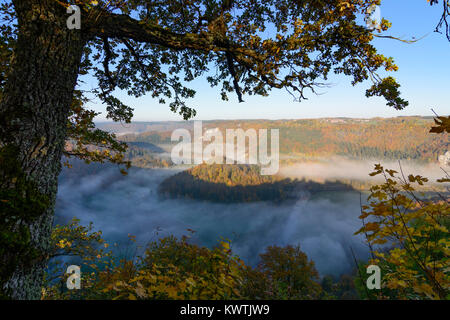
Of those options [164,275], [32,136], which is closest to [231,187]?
[164,275]

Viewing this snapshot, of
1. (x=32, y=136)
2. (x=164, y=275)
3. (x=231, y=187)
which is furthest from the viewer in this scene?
(x=231, y=187)

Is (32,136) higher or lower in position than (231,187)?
higher

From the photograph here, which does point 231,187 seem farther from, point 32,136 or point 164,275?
point 32,136

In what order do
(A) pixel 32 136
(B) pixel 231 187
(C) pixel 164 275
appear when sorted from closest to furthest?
1. (A) pixel 32 136
2. (C) pixel 164 275
3. (B) pixel 231 187

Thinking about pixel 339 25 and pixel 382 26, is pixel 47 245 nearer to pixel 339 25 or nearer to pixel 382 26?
pixel 339 25

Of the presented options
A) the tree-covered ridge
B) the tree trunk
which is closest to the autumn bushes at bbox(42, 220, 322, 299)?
the tree trunk

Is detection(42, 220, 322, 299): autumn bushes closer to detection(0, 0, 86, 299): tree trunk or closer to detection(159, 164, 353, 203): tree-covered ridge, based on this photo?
detection(0, 0, 86, 299): tree trunk

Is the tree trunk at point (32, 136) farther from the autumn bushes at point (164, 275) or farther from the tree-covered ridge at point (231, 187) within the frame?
the tree-covered ridge at point (231, 187)

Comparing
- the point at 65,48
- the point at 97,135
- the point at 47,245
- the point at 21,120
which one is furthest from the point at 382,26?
the point at 97,135
